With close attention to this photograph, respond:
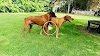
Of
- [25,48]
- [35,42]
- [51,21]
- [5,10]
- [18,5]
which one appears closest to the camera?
[25,48]

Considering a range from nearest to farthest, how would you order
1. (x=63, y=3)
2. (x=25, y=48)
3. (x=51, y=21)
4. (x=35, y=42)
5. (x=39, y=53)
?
(x=39, y=53), (x=25, y=48), (x=35, y=42), (x=51, y=21), (x=63, y=3)

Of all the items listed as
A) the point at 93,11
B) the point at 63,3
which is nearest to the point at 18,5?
the point at 63,3

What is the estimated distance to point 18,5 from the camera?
2148 centimetres

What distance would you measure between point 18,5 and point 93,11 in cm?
1203

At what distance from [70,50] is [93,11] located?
21.5 metres

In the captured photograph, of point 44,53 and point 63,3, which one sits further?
point 63,3

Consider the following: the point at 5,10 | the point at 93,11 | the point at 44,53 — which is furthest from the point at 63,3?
the point at 44,53

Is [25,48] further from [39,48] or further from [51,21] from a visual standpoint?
[51,21]

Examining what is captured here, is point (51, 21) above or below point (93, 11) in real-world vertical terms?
above

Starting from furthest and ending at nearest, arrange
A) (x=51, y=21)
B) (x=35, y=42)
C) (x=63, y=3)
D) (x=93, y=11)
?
(x=63, y=3), (x=93, y=11), (x=51, y=21), (x=35, y=42)

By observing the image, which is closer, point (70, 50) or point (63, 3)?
point (70, 50)

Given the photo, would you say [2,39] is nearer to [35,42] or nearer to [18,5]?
[35,42]

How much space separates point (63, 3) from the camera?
2902 centimetres

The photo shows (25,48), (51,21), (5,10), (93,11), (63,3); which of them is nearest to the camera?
(25,48)
